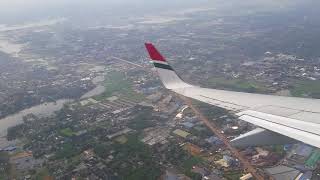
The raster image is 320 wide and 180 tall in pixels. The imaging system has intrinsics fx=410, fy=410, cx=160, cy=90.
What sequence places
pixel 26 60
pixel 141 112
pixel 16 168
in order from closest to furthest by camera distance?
pixel 16 168 < pixel 141 112 < pixel 26 60

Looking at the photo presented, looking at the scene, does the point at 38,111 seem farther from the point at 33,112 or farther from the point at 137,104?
the point at 137,104

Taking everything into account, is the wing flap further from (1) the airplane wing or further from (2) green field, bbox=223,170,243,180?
(2) green field, bbox=223,170,243,180

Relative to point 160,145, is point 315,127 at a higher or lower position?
higher

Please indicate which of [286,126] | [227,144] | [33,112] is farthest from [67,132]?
[286,126]

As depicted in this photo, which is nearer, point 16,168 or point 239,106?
point 239,106

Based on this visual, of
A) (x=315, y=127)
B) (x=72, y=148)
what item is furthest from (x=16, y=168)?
(x=315, y=127)

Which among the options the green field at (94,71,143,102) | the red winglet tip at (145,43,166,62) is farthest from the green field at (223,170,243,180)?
the green field at (94,71,143,102)

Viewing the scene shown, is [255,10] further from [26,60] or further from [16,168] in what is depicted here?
[16,168]
